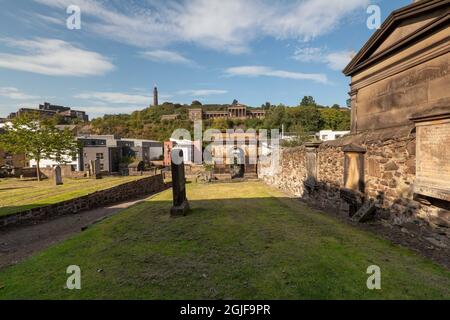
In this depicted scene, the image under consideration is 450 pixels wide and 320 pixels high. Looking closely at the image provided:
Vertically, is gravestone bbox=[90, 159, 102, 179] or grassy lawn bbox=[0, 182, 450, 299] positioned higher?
gravestone bbox=[90, 159, 102, 179]

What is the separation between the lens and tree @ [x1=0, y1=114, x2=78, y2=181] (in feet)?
83.9

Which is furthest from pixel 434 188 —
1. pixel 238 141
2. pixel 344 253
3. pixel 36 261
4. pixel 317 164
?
pixel 238 141

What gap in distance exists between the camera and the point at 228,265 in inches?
187

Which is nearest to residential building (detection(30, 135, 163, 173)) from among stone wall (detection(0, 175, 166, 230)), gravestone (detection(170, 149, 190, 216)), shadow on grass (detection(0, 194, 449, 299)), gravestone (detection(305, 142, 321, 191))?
stone wall (detection(0, 175, 166, 230))

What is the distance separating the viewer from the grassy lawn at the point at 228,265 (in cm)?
381

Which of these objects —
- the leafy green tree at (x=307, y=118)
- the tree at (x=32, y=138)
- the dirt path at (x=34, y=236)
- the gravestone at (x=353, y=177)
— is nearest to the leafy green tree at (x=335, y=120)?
the leafy green tree at (x=307, y=118)

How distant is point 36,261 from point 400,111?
37.3ft

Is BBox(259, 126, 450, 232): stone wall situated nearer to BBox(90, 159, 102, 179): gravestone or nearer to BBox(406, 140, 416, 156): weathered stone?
BBox(406, 140, 416, 156): weathered stone

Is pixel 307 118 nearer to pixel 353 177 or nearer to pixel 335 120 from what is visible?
pixel 335 120

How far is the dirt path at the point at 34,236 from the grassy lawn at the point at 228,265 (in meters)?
2.21

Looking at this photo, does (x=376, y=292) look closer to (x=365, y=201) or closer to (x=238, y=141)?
(x=365, y=201)

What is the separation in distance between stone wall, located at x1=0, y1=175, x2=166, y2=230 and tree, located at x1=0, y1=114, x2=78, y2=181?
1254 cm

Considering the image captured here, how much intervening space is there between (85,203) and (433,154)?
16538 mm

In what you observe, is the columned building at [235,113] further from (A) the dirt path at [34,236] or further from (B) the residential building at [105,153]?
(A) the dirt path at [34,236]
